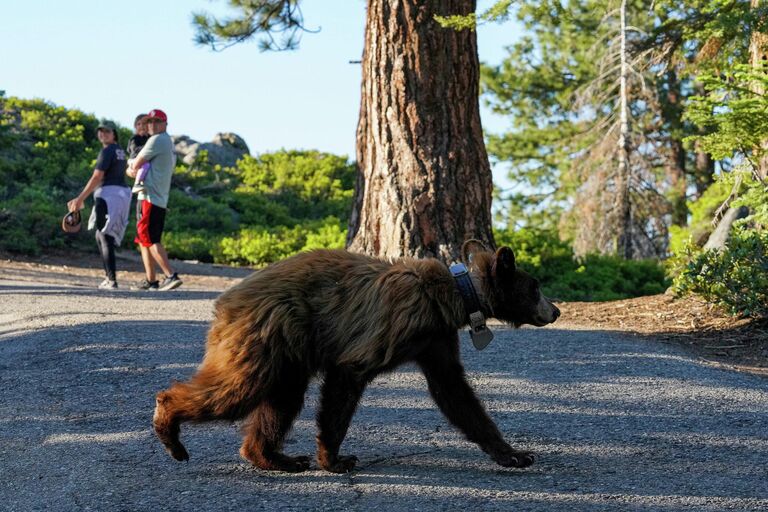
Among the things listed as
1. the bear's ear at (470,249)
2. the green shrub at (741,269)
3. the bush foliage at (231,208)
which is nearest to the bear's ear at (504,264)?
the bear's ear at (470,249)

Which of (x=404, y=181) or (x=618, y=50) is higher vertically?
(x=618, y=50)

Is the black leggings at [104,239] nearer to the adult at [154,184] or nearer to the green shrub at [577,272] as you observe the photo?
the adult at [154,184]

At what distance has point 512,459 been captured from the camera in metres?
5.30

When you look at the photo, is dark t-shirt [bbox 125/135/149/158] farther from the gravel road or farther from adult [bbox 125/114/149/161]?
the gravel road

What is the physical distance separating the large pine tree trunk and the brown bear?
17.4ft

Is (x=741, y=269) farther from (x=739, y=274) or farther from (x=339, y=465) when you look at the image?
(x=339, y=465)

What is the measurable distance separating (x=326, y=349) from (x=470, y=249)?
130 cm

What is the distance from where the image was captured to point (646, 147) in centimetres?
2602

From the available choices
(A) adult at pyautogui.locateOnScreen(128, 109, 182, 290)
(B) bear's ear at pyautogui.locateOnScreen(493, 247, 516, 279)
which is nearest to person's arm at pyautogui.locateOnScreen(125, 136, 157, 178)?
(A) adult at pyautogui.locateOnScreen(128, 109, 182, 290)

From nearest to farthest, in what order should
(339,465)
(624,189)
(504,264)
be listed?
(339,465) → (504,264) → (624,189)

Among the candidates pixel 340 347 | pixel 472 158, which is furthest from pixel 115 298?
pixel 340 347

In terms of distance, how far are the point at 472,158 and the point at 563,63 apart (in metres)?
17.5

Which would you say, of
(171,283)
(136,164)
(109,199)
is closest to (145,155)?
(136,164)

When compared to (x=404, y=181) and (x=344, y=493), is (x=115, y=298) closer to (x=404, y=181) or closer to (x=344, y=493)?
(x=404, y=181)
